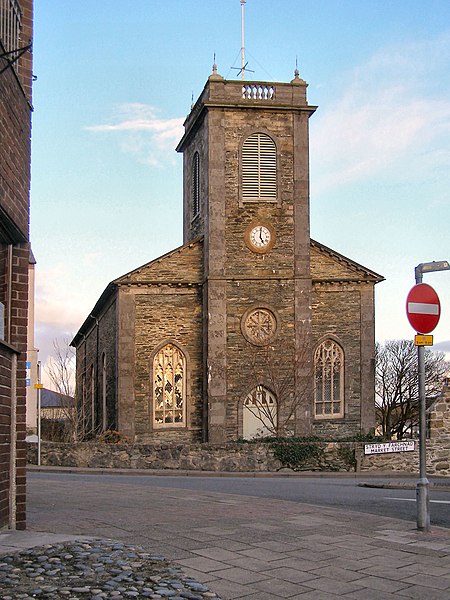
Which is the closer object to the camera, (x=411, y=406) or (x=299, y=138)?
(x=299, y=138)

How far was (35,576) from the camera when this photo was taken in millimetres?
6375

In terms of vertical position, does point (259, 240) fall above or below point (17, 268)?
above

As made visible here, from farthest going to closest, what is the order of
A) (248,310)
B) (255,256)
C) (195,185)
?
1. (195,185)
2. (255,256)
3. (248,310)

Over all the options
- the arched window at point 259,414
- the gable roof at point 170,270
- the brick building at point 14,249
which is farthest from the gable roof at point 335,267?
the brick building at point 14,249

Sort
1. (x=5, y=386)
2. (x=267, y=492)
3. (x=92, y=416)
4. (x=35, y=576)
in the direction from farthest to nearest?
(x=92, y=416)
(x=267, y=492)
(x=5, y=386)
(x=35, y=576)

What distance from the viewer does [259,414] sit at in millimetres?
35188

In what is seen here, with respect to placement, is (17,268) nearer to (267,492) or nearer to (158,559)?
(158,559)

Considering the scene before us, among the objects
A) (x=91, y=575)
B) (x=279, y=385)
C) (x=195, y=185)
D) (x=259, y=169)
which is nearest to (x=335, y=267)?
(x=259, y=169)

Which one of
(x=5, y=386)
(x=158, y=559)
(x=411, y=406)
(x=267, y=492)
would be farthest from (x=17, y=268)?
(x=411, y=406)

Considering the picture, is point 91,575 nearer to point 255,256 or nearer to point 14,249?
point 14,249

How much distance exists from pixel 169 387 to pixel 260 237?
24.9 feet

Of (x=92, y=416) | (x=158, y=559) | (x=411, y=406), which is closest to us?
(x=158, y=559)

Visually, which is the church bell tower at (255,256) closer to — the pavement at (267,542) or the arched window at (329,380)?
the arched window at (329,380)

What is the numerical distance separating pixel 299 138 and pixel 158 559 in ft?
101
